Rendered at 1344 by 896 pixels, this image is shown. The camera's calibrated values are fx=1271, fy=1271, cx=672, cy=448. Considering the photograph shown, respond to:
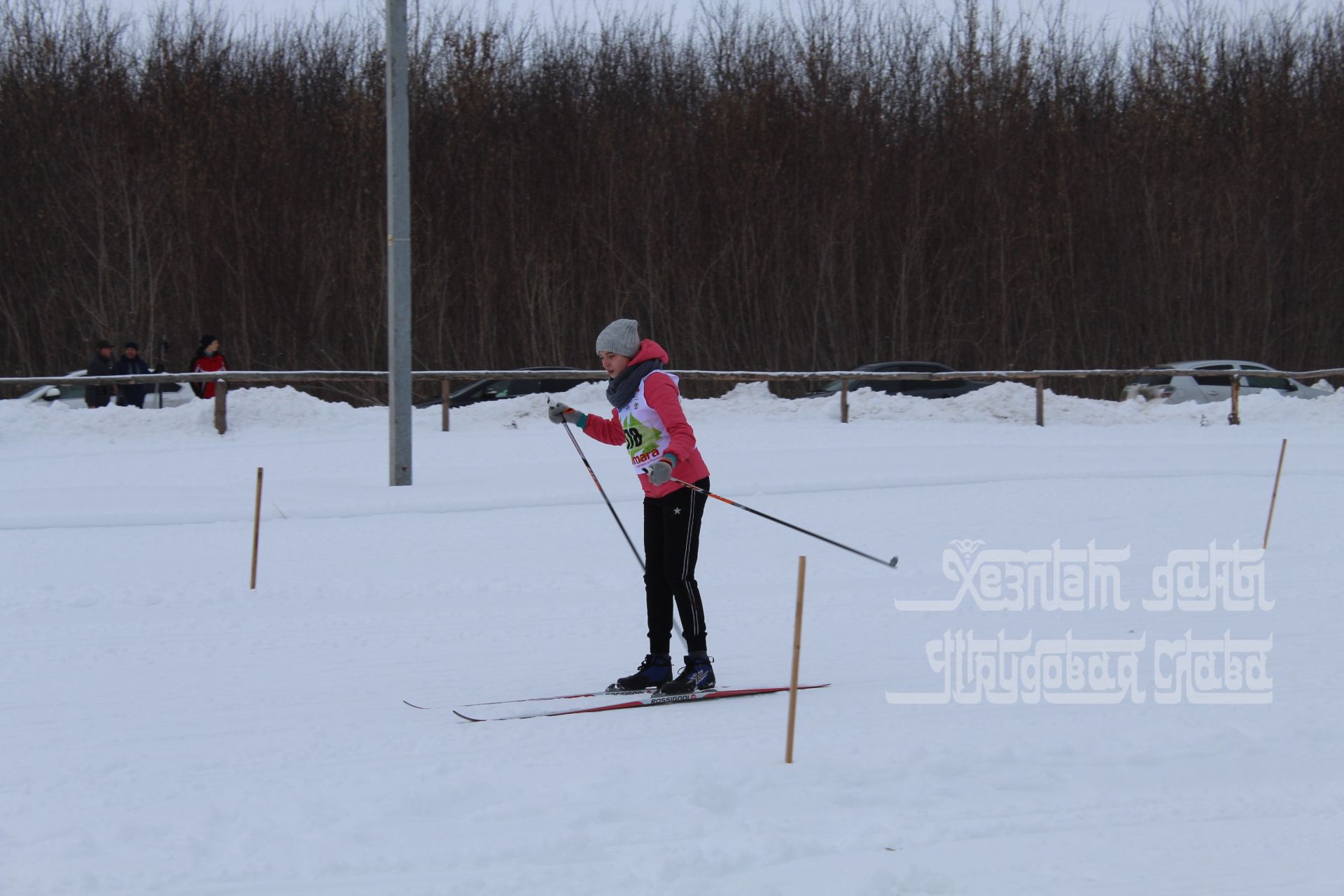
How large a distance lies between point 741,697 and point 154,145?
29.0 metres

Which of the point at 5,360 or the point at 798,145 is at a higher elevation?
the point at 798,145

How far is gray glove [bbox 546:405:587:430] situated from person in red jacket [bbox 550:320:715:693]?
13.5 inches

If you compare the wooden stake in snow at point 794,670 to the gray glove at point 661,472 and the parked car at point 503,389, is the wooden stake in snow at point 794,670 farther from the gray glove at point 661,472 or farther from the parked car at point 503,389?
the parked car at point 503,389

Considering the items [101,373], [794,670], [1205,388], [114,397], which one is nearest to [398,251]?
[114,397]

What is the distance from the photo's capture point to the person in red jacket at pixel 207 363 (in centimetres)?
1884

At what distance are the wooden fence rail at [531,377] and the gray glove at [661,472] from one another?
9.93 m

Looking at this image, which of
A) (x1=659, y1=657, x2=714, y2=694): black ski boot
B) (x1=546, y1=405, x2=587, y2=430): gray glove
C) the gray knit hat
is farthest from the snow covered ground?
the gray knit hat

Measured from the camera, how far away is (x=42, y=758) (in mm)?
5203

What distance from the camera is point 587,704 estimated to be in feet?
20.0

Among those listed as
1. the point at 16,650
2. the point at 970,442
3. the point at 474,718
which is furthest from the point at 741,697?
the point at 970,442

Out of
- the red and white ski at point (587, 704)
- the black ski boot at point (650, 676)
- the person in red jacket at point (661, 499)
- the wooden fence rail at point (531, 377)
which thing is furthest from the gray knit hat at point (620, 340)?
the wooden fence rail at point (531, 377)

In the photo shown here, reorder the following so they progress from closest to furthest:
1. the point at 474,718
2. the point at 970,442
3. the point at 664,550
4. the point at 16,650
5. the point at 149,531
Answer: the point at 474,718 < the point at 664,550 < the point at 16,650 < the point at 149,531 < the point at 970,442

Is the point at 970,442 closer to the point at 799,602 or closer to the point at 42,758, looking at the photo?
the point at 799,602

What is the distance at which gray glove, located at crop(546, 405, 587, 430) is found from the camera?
21.6 ft
